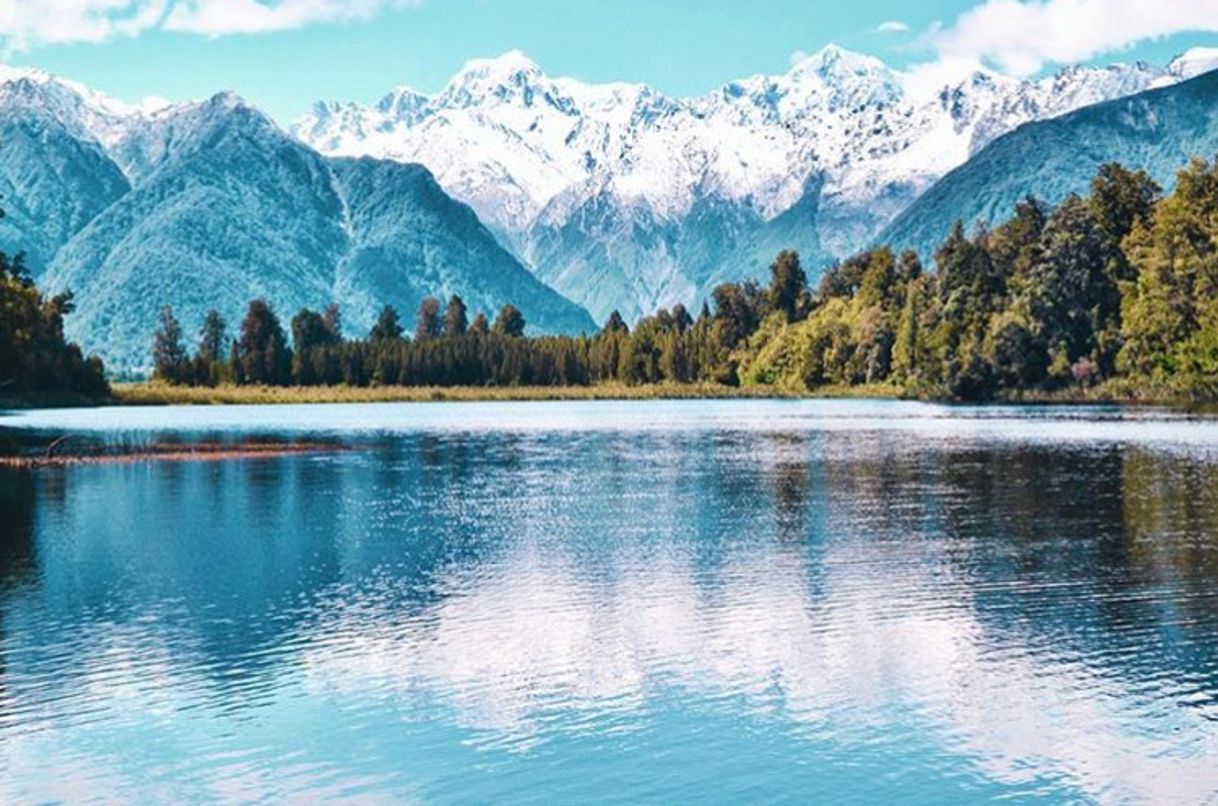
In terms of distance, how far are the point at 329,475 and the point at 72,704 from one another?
191ft

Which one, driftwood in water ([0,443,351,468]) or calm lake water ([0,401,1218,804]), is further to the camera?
driftwood in water ([0,443,351,468])

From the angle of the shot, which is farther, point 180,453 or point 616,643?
point 180,453

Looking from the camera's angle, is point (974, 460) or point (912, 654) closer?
point (912, 654)

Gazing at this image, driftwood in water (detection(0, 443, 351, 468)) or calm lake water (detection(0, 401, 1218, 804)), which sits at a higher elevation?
driftwood in water (detection(0, 443, 351, 468))

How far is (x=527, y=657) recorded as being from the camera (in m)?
35.5

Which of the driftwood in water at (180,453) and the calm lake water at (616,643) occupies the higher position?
the driftwood in water at (180,453)

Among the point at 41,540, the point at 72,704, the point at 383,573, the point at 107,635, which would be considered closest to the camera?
the point at 72,704

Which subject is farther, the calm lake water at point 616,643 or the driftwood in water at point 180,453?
the driftwood in water at point 180,453

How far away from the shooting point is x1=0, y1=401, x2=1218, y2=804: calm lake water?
86.4 feet

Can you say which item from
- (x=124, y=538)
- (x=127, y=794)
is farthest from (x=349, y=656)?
(x=124, y=538)

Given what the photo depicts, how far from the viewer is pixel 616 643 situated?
121 feet

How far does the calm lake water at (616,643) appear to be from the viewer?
1037 inches

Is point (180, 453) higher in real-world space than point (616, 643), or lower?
higher

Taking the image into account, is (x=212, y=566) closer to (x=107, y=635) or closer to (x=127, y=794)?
(x=107, y=635)
